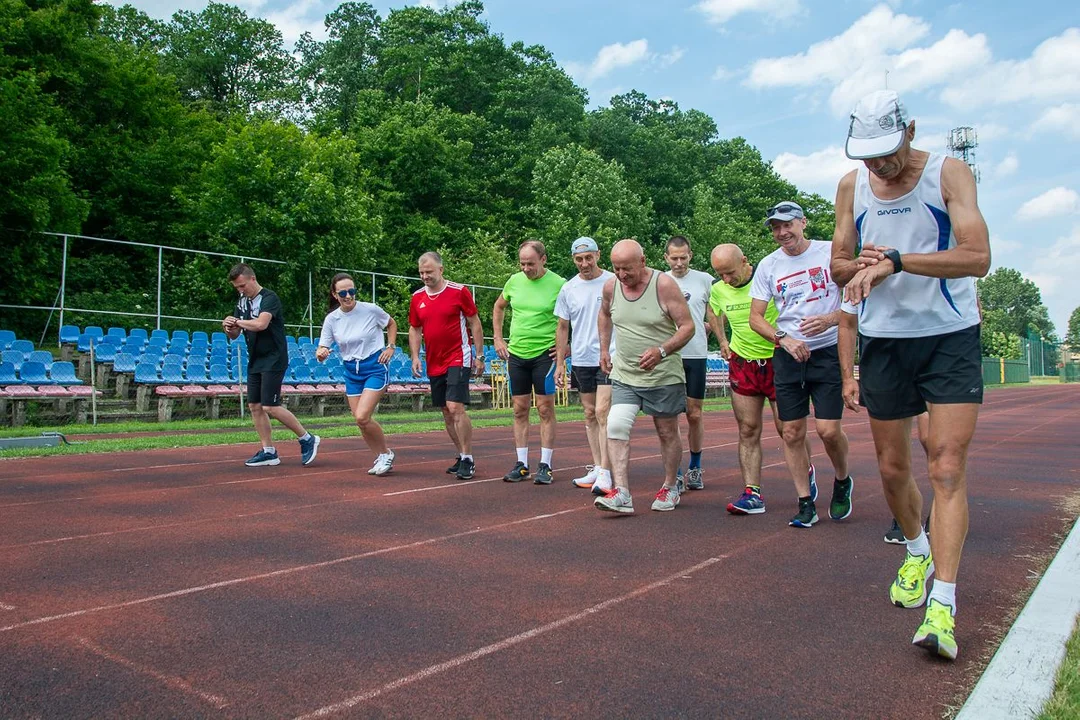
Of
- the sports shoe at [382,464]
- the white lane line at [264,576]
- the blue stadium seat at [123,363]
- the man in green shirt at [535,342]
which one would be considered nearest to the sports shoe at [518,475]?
the man in green shirt at [535,342]

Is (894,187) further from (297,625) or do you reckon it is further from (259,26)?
(259,26)

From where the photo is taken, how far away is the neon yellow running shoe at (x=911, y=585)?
4.24 metres

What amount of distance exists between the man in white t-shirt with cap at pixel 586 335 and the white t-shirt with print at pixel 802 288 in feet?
5.91

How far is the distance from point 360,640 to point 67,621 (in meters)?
1.41

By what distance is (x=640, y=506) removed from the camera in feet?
23.7

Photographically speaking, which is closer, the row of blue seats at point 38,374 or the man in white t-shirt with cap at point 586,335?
the man in white t-shirt with cap at point 586,335

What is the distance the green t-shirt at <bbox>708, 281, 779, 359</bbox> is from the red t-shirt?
2.48 m

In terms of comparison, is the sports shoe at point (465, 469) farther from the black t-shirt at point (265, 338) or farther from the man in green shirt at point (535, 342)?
the black t-shirt at point (265, 338)

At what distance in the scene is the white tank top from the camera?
3.87 metres

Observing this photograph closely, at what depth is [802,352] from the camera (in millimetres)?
6109

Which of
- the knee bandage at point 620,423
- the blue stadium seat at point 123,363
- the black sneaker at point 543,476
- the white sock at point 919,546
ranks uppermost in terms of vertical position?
the blue stadium seat at point 123,363

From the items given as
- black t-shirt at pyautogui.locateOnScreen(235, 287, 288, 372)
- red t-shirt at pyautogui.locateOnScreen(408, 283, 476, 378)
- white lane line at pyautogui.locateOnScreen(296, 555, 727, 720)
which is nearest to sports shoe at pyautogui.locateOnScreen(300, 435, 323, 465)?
black t-shirt at pyautogui.locateOnScreen(235, 287, 288, 372)

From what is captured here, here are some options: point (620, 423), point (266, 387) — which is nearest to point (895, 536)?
point (620, 423)

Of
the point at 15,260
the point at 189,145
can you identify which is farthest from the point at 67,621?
the point at 189,145
